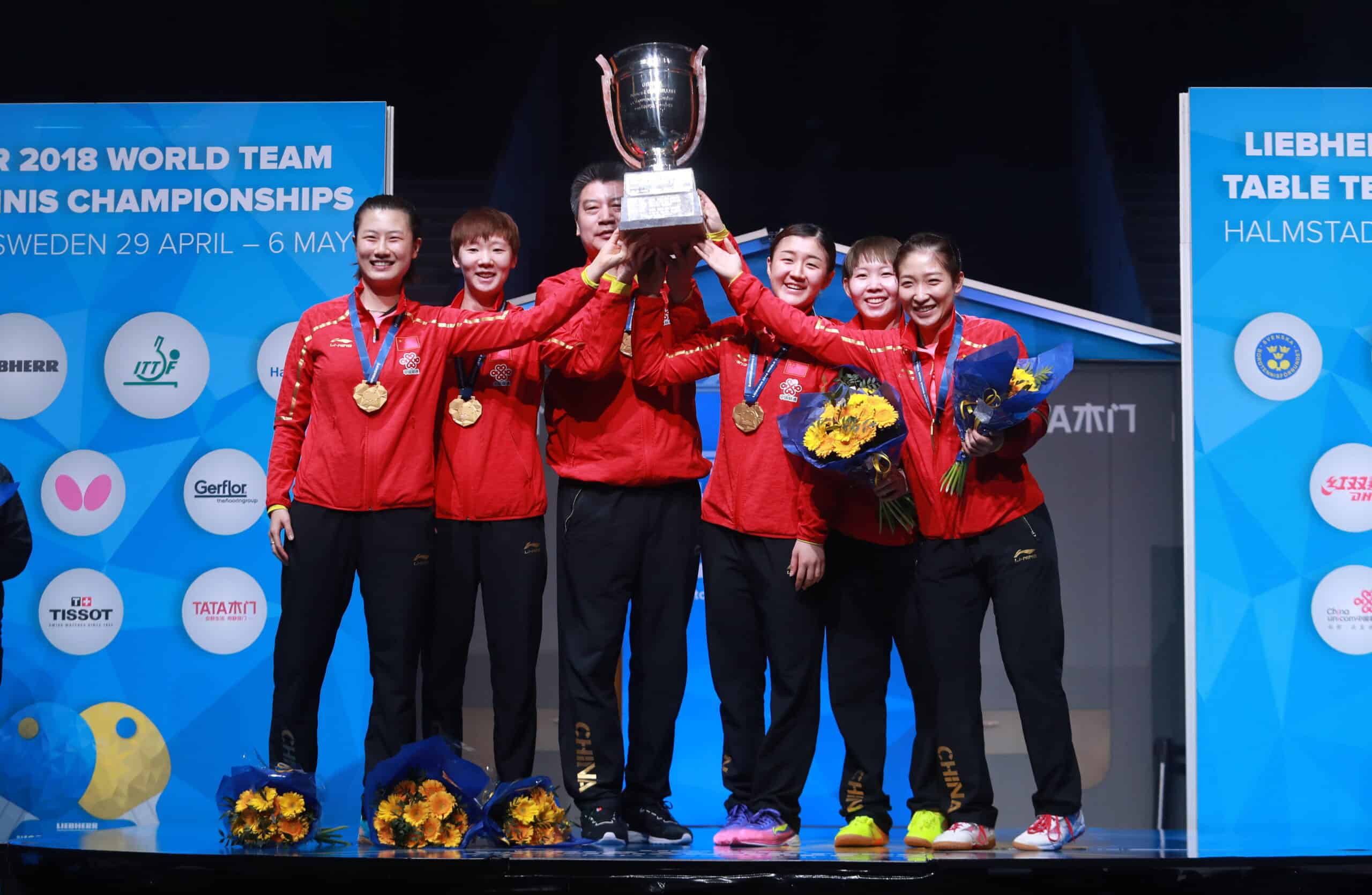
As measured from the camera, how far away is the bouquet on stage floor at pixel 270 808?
2.98m

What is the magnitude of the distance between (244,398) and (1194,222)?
10.9 ft

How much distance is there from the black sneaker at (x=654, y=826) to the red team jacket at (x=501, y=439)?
0.83 meters

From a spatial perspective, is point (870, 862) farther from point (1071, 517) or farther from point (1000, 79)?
point (1000, 79)

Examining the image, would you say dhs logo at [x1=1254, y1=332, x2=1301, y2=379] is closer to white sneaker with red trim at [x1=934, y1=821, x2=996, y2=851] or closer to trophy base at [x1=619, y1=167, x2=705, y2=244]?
white sneaker with red trim at [x1=934, y1=821, x2=996, y2=851]

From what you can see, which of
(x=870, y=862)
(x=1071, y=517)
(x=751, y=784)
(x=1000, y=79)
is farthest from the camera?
(x=1000, y=79)

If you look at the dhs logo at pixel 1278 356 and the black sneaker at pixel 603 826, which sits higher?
the dhs logo at pixel 1278 356

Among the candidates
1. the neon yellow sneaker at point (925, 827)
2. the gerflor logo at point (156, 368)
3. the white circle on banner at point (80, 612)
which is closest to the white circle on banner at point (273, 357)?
the gerflor logo at point (156, 368)

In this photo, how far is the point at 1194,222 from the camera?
4371 millimetres

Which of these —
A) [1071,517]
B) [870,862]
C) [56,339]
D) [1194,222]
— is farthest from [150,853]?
[1194,222]

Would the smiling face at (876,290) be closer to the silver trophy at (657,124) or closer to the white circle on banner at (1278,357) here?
the silver trophy at (657,124)

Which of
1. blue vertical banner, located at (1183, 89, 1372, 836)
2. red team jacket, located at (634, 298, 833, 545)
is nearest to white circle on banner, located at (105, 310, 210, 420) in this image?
red team jacket, located at (634, 298, 833, 545)

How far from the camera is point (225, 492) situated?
4.34m

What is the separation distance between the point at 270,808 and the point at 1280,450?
3393 millimetres

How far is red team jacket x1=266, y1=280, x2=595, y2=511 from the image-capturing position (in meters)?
3.35
